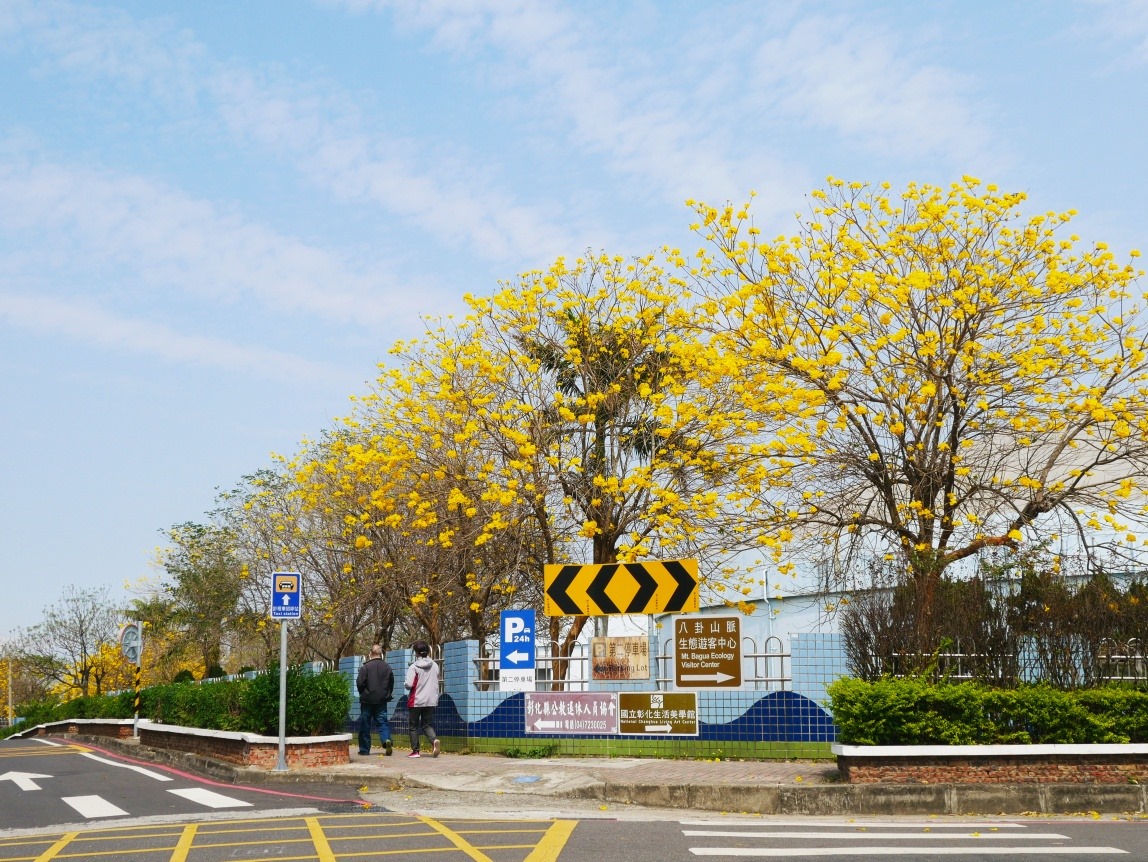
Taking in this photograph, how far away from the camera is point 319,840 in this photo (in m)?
9.80

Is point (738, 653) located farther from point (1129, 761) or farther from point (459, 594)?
point (459, 594)

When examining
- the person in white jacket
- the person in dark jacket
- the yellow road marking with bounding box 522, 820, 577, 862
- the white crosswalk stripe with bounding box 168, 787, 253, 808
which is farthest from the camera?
the person in dark jacket

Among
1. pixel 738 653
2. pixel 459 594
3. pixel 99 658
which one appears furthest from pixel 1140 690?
pixel 99 658

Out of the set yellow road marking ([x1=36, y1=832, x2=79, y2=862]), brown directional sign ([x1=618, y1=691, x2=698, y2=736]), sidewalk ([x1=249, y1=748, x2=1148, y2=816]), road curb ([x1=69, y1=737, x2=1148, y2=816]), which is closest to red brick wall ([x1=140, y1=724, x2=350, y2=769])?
sidewalk ([x1=249, y1=748, x2=1148, y2=816])

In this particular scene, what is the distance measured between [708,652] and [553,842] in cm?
585

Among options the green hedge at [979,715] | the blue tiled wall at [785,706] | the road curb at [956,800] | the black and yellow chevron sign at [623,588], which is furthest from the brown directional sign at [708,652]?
the road curb at [956,800]

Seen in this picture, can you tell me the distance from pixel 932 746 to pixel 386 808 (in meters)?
5.82

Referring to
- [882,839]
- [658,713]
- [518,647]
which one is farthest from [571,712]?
[882,839]

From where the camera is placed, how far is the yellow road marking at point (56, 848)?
30.5 ft

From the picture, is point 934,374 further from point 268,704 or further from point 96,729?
point 96,729

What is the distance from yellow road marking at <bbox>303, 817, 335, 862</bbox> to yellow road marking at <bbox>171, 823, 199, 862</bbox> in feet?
3.26

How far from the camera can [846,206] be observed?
18.9 m

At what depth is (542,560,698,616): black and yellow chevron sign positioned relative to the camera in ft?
47.5

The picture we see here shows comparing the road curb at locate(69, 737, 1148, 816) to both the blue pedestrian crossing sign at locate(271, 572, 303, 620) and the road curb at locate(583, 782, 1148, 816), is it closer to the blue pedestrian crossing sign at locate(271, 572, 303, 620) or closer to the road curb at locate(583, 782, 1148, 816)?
the road curb at locate(583, 782, 1148, 816)
